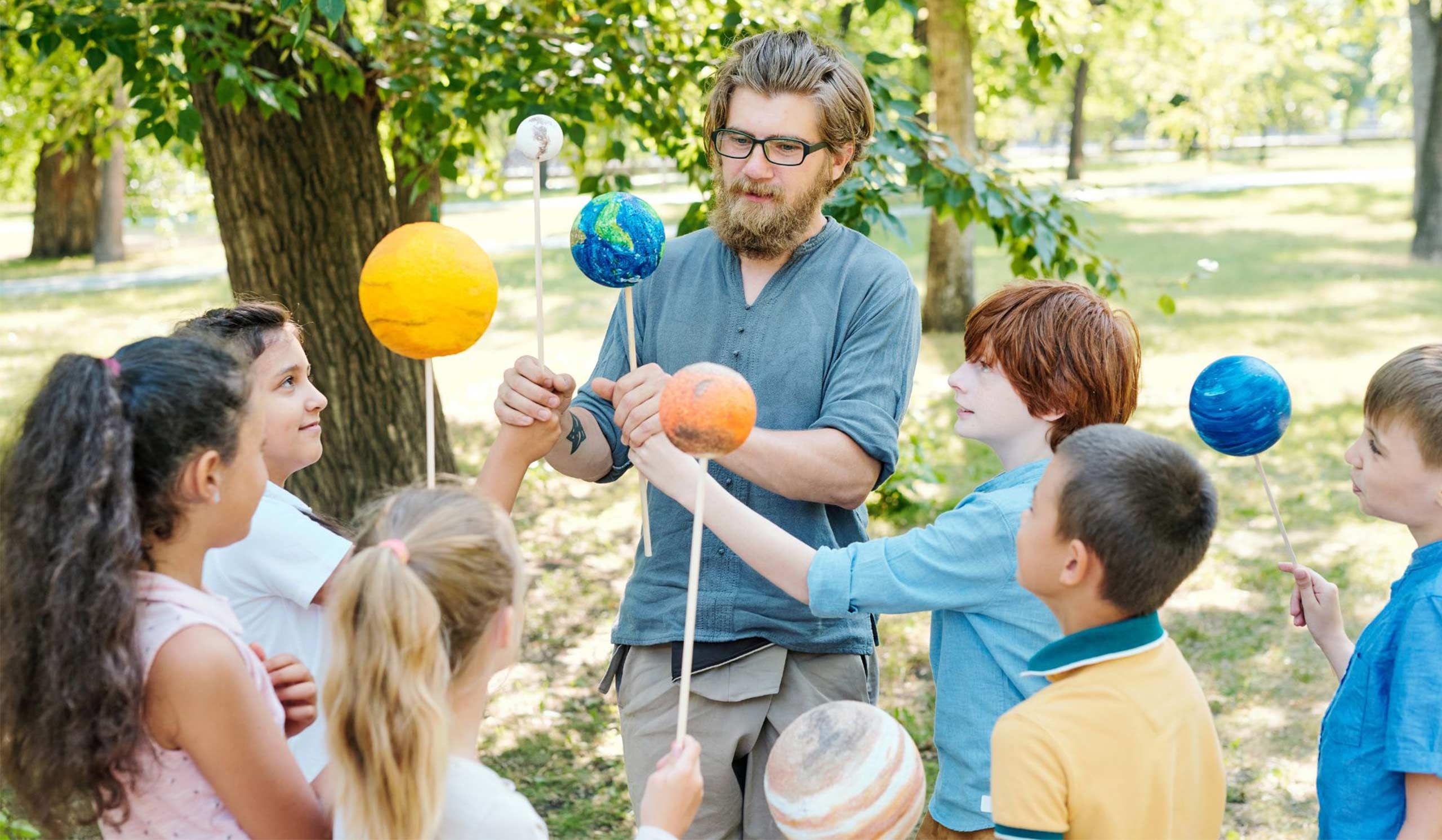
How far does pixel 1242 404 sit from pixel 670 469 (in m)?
1.13

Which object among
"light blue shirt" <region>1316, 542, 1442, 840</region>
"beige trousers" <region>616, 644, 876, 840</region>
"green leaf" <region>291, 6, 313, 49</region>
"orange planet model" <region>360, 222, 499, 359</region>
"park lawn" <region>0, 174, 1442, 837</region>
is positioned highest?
"green leaf" <region>291, 6, 313, 49</region>

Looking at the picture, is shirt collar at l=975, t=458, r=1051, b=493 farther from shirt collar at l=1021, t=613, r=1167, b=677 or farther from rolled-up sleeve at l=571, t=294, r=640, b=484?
rolled-up sleeve at l=571, t=294, r=640, b=484

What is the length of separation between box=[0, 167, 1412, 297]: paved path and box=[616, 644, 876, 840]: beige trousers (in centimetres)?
1332

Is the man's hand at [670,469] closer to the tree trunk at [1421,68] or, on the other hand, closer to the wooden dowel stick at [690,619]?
the wooden dowel stick at [690,619]

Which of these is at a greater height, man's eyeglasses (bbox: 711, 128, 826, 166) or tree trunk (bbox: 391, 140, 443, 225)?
man's eyeglasses (bbox: 711, 128, 826, 166)

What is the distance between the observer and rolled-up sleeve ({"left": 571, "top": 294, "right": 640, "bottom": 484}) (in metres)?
2.68

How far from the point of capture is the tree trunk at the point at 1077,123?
3036cm

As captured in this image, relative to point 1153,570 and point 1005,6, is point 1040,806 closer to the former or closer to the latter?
point 1153,570

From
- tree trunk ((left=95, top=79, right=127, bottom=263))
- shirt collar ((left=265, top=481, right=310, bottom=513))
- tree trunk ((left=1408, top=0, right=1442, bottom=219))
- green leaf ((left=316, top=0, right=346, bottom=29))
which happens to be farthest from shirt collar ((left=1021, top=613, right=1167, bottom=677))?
tree trunk ((left=95, top=79, right=127, bottom=263))

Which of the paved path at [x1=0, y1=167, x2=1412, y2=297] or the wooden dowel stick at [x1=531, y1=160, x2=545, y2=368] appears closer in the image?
the wooden dowel stick at [x1=531, y1=160, x2=545, y2=368]

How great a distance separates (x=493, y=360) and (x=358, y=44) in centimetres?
709

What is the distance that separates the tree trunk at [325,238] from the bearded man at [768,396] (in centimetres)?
274

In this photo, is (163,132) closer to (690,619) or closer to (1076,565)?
(690,619)

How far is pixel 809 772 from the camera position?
1.76 meters
